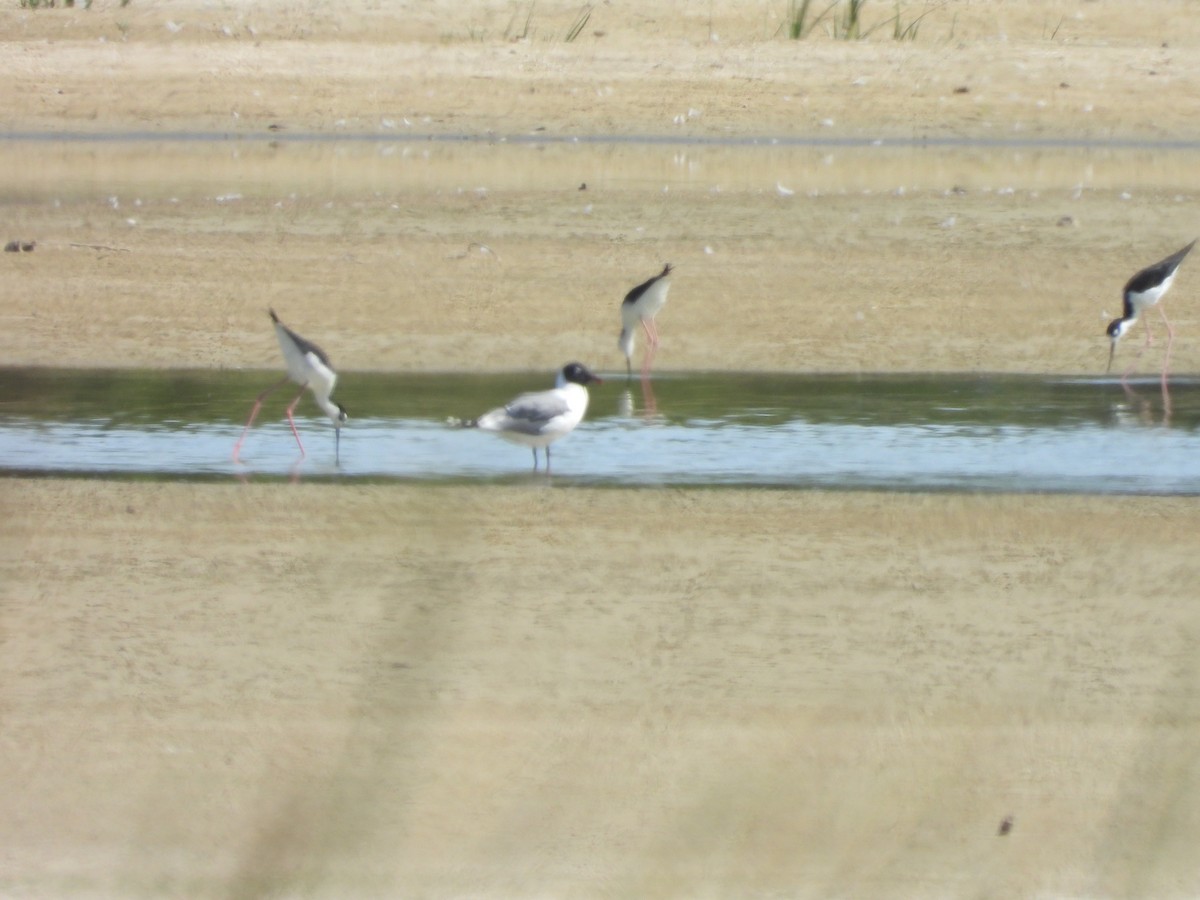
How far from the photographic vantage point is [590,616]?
23.3 feet

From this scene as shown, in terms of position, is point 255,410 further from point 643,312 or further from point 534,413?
point 643,312

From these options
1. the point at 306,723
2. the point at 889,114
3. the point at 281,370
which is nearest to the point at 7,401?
the point at 281,370

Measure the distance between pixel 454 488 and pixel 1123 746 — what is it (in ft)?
12.7

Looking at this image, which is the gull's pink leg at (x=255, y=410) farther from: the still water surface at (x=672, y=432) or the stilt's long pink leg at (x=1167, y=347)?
the stilt's long pink leg at (x=1167, y=347)

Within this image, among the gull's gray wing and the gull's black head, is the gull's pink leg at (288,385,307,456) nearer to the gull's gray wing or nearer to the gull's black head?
the gull's gray wing

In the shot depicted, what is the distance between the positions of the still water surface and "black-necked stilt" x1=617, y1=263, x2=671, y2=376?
0.38m

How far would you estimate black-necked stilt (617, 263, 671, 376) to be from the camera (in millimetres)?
12383

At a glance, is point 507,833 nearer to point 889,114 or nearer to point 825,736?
point 825,736

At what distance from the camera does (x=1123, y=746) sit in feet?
19.6

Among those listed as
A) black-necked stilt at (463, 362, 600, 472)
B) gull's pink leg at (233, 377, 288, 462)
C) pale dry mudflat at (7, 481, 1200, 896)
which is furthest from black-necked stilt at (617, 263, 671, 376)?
pale dry mudflat at (7, 481, 1200, 896)

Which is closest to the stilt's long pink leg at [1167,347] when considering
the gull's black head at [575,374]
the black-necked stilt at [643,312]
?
the black-necked stilt at [643,312]

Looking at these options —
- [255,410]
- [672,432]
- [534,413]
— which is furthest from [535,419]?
[255,410]

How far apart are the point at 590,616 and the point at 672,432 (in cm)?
347

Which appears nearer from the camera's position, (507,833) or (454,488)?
(507,833)
